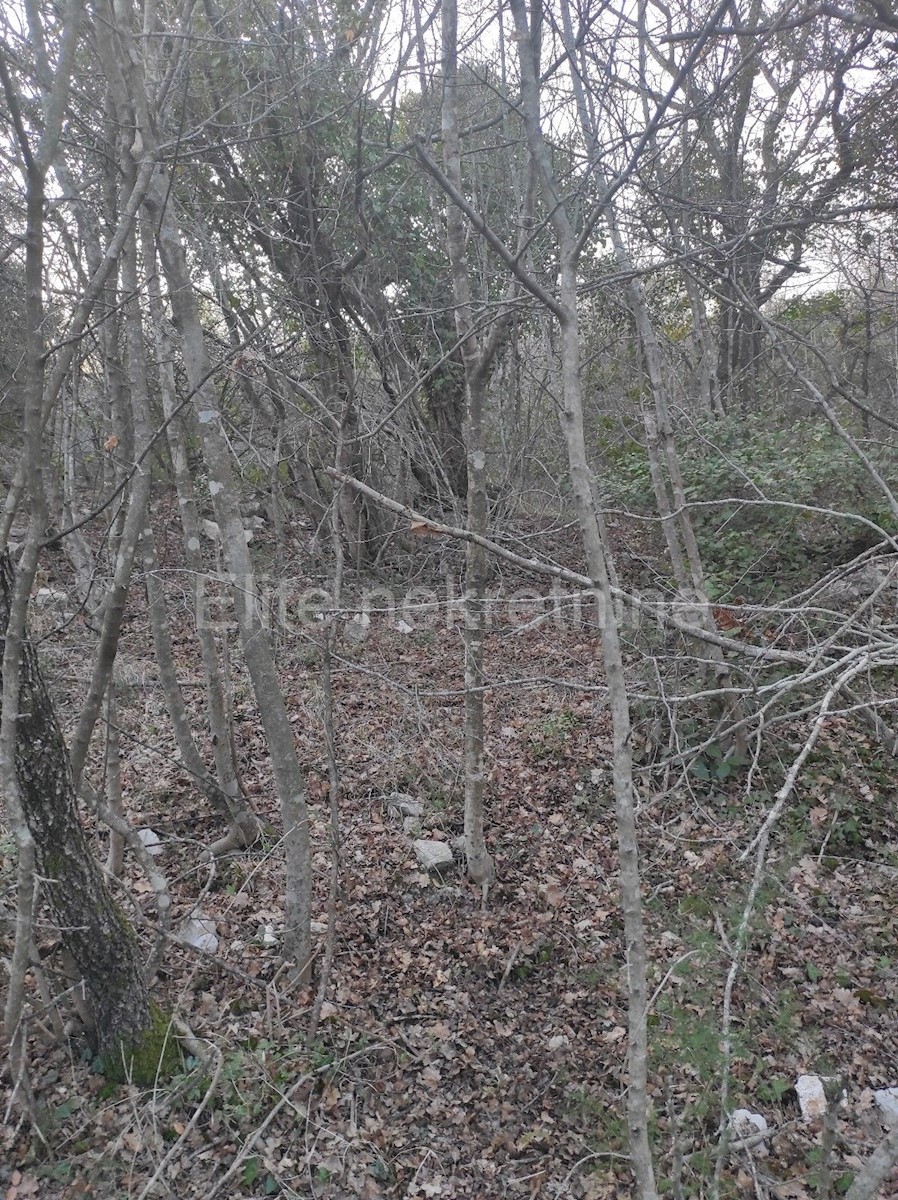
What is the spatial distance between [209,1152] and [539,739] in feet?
11.6

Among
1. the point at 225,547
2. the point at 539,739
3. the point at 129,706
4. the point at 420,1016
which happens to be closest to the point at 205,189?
the point at 129,706

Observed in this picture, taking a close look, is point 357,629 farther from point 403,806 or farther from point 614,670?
point 614,670

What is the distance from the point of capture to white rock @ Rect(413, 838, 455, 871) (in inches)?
178

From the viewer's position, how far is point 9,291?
24.8 ft

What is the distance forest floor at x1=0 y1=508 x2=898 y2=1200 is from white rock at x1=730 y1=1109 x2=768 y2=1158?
8cm

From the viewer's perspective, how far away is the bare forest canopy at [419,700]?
2.67 metres

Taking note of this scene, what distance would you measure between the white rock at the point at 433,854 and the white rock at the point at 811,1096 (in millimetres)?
2071

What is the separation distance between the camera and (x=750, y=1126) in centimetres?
305

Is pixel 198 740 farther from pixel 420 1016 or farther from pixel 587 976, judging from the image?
pixel 587 976

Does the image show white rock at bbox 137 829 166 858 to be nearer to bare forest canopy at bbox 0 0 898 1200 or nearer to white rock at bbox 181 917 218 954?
bare forest canopy at bbox 0 0 898 1200

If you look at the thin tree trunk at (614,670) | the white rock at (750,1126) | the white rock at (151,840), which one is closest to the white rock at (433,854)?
the white rock at (151,840)

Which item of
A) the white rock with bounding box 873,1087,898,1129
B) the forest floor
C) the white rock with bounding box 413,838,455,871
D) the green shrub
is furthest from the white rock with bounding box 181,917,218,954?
the green shrub

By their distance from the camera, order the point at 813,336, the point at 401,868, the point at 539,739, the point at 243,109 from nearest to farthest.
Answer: the point at 401,868 → the point at 539,739 → the point at 243,109 → the point at 813,336

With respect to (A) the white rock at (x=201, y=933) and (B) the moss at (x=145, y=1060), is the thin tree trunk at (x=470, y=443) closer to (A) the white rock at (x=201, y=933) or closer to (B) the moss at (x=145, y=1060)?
(A) the white rock at (x=201, y=933)
